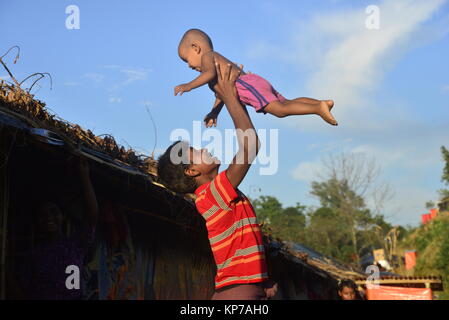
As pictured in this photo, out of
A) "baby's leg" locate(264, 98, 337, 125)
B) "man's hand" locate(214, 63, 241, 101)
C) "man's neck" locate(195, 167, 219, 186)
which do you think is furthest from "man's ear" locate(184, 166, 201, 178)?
"baby's leg" locate(264, 98, 337, 125)

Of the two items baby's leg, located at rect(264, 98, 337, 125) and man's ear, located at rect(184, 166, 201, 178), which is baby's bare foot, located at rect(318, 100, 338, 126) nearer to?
baby's leg, located at rect(264, 98, 337, 125)

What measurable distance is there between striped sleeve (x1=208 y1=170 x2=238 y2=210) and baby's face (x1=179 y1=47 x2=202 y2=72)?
1.34 metres

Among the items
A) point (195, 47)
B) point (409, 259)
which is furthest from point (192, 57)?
point (409, 259)

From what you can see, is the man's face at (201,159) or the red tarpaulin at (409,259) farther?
the red tarpaulin at (409,259)

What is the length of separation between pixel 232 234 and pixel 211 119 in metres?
1.03

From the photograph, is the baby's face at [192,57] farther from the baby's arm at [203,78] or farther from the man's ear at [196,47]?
the baby's arm at [203,78]

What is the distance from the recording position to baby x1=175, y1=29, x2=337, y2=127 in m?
3.13

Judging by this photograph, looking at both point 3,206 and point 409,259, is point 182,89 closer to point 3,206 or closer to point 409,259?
point 3,206

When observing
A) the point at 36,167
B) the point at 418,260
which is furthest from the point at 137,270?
A: the point at 418,260

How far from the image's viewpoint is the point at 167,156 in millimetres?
3002

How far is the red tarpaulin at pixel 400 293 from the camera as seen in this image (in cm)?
1202

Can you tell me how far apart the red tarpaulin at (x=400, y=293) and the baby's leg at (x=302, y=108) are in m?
9.93

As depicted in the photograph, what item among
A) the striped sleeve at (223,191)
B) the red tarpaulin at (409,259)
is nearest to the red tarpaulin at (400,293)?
the striped sleeve at (223,191)

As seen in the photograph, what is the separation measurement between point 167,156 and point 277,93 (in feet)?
3.23
